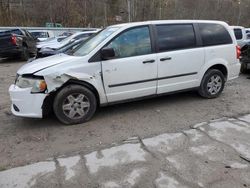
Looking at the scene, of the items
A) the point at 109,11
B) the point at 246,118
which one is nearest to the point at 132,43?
the point at 246,118

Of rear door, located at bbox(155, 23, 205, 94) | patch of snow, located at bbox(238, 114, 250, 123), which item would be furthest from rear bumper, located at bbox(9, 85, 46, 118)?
patch of snow, located at bbox(238, 114, 250, 123)

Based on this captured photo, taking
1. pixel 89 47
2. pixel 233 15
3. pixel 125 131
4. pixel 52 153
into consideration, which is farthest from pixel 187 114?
pixel 233 15

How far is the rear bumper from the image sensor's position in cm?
432

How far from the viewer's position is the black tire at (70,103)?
4465 millimetres

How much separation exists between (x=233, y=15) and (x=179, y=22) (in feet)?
133

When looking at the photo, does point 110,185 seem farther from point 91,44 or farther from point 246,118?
point 246,118

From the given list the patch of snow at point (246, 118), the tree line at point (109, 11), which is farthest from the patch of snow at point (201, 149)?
the tree line at point (109, 11)

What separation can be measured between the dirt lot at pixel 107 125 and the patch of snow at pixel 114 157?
0.70 ft

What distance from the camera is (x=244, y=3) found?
41.4 m

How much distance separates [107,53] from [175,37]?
1602 mm

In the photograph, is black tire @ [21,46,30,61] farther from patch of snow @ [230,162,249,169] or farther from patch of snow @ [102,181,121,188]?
patch of snow @ [230,162,249,169]

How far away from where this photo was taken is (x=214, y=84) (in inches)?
235

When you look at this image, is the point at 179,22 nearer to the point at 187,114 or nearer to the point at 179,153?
the point at 187,114

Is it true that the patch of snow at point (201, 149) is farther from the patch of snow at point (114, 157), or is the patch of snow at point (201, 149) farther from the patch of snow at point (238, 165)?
the patch of snow at point (114, 157)
